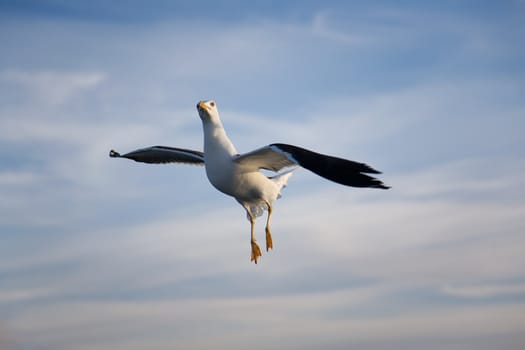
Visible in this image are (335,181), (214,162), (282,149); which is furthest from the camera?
(214,162)

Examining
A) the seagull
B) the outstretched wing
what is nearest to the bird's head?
the seagull

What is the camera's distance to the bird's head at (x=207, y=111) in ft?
64.6

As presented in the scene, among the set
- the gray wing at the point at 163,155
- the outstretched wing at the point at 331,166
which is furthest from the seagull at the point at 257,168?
the gray wing at the point at 163,155

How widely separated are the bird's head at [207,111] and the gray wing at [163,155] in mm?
2298

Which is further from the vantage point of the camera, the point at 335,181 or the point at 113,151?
the point at 113,151

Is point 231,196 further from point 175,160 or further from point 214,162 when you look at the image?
point 175,160

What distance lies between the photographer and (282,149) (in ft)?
58.0

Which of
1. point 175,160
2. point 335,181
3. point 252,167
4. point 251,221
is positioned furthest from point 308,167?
point 175,160

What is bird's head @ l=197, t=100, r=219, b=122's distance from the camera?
19.7 metres

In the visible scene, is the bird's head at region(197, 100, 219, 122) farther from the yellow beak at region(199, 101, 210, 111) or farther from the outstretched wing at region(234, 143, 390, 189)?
the outstretched wing at region(234, 143, 390, 189)

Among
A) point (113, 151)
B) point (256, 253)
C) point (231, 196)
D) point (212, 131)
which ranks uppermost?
point (113, 151)

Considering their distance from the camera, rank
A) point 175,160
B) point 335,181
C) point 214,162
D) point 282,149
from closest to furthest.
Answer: point 335,181, point 282,149, point 214,162, point 175,160

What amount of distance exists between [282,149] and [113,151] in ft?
28.0

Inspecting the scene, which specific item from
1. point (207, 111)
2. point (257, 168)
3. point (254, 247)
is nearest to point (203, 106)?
point (207, 111)
